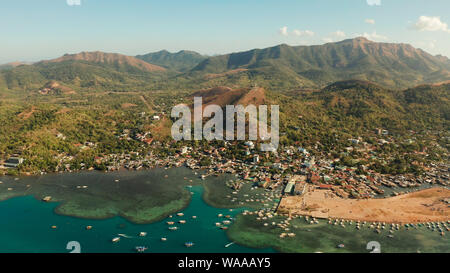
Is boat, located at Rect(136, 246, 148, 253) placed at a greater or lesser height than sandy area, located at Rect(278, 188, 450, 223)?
lesser

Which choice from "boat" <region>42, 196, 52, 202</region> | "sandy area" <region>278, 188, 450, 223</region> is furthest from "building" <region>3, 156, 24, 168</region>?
"sandy area" <region>278, 188, 450, 223</region>

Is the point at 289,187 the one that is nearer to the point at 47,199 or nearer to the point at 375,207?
the point at 375,207

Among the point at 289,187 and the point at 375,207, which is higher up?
the point at 289,187

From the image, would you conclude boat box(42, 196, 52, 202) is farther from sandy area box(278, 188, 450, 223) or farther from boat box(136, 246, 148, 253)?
sandy area box(278, 188, 450, 223)

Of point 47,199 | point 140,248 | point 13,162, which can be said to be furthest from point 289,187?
point 13,162

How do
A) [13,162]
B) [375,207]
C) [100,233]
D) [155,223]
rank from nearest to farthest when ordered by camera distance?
[100,233], [155,223], [375,207], [13,162]

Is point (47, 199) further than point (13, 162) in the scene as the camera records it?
No

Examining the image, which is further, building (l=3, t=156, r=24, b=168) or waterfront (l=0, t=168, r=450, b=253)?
building (l=3, t=156, r=24, b=168)
